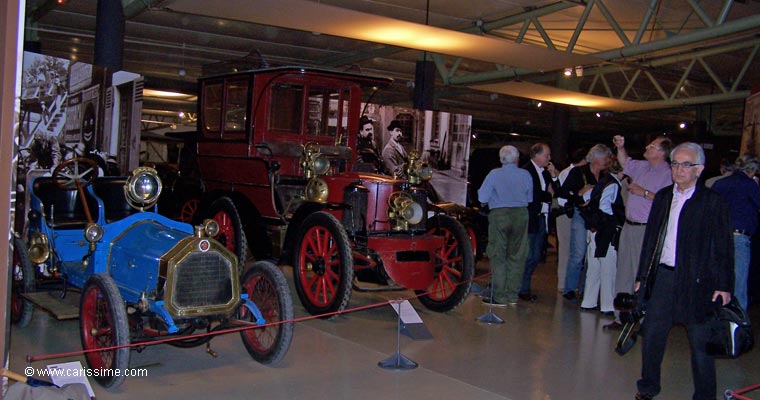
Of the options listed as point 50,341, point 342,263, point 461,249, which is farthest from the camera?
point 461,249

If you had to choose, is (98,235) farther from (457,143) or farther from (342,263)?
(457,143)

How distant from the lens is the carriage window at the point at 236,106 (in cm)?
666

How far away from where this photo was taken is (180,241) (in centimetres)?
392

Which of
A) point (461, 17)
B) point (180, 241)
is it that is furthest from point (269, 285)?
point (461, 17)

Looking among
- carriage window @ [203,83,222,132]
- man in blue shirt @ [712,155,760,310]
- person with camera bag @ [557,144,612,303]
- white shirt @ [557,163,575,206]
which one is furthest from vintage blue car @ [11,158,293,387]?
man in blue shirt @ [712,155,760,310]

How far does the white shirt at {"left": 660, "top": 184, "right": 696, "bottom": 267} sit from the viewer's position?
145 inches

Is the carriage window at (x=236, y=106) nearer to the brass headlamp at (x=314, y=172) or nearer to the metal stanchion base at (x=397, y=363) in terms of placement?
the brass headlamp at (x=314, y=172)

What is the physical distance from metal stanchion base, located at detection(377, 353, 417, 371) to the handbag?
5.58 feet

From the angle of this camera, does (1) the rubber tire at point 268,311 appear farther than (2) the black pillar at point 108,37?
No

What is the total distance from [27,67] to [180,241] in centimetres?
337

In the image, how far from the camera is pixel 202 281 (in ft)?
12.8

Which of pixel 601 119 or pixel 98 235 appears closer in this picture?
pixel 98 235

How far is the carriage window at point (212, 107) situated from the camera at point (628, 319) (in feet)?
14.3

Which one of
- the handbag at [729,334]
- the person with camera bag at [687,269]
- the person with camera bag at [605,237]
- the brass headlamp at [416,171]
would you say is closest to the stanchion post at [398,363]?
the person with camera bag at [687,269]
